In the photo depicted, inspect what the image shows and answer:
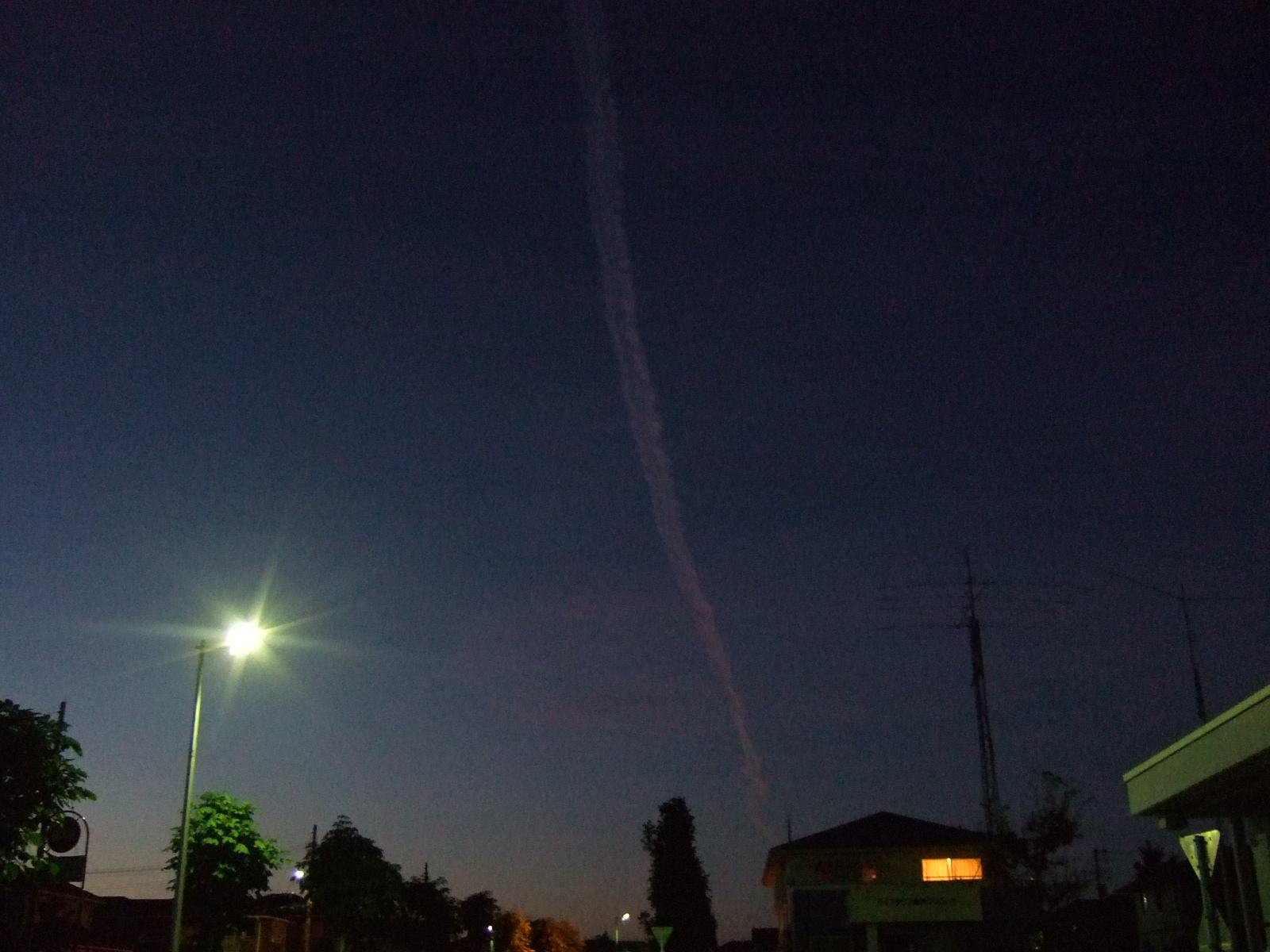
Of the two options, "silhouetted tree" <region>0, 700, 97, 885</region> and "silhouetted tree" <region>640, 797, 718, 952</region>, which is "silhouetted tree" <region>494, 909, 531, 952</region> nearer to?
"silhouetted tree" <region>640, 797, 718, 952</region>

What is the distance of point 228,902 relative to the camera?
121 feet

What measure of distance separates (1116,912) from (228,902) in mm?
55631

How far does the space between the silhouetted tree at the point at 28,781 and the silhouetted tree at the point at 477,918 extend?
2295 inches

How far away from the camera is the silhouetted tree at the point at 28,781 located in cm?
2389

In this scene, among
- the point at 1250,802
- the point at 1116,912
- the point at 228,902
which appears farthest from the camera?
the point at 1116,912

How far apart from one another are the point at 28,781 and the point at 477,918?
6206cm

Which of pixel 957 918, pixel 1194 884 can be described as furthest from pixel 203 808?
pixel 1194 884

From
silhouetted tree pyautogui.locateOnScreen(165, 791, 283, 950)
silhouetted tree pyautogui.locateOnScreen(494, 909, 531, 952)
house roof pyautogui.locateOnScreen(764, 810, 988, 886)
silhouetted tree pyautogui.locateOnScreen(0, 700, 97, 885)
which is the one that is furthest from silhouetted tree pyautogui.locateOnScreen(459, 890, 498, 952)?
silhouetted tree pyautogui.locateOnScreen(0, 700, 97, 885)

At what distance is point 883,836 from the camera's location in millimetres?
57125

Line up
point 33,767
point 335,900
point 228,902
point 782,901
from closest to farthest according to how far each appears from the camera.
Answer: point 33,767 < point 228,902 < point 335,900 < point 782,901

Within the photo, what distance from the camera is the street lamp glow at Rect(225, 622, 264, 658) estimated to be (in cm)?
2372

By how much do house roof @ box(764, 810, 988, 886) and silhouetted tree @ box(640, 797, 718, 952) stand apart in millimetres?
28788

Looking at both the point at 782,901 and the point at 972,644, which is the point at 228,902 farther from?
the point at 782,901

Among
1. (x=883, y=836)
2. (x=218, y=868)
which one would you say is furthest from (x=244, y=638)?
(x=883, y=836)
